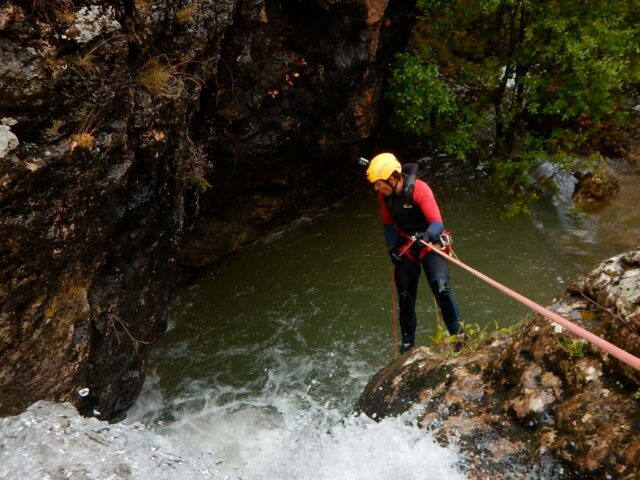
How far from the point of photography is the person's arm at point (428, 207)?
5470 millimetres

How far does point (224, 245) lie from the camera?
8.65 meters

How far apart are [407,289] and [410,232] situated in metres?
0.65

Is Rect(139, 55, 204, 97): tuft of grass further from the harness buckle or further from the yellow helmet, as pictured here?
the harness buckle

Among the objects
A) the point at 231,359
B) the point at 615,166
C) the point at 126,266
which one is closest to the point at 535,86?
the point at 615,166

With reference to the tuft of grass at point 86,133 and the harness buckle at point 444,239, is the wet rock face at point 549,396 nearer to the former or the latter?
the harness buckle at point 444,239

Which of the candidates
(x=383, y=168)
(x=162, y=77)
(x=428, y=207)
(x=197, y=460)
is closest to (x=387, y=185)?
(x=383, y=168)

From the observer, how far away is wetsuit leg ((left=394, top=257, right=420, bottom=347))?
608cm

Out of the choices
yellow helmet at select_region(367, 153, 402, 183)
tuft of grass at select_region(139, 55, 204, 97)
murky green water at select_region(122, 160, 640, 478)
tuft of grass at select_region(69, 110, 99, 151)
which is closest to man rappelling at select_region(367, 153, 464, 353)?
yellow helmet at select_region(367, 153, 402, 183)

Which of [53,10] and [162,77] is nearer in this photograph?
[53,10]

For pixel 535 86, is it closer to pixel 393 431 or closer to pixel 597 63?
pixel 597 63

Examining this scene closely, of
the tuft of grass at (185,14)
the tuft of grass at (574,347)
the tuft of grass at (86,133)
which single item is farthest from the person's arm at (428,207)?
the tuft of grass at (86,133)

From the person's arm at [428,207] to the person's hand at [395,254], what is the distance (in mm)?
587

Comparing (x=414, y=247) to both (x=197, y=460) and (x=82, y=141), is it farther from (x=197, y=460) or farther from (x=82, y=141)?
(x=82, y=141)

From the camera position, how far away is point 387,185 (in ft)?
18.4
